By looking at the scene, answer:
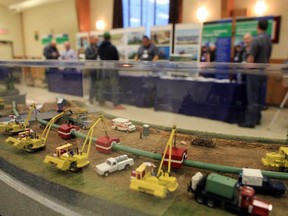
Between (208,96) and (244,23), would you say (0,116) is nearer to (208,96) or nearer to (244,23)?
(208,96)

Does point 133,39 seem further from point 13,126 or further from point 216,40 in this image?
point 13,126

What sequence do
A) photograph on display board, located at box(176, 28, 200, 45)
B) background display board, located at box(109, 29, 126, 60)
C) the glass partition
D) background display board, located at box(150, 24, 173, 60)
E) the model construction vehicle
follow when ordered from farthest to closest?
background display board, located at box(109, 29, 126, 60), background display board, located at box(150, 24, 173, 60), photograph on display board, located at box(176, 28, 200, 45), the model construction vehicle, the glass partition

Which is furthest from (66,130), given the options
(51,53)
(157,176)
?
(51,53)

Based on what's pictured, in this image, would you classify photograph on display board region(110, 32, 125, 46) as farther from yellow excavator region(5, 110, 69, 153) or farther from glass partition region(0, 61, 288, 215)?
yellow excavator region(5, 110, 69, 153)

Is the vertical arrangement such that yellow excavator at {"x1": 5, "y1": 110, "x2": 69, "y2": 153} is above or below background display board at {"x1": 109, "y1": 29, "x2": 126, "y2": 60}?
below

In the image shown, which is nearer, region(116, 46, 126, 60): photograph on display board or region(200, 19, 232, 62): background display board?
region(200, 19, 232, 62): background display board

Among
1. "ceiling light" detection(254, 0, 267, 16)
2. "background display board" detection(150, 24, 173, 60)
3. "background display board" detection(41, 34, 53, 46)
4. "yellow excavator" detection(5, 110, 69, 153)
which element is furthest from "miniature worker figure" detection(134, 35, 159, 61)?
"background display board" detection(41, 34, 53, 46)

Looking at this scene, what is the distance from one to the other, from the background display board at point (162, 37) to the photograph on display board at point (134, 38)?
0.41 metres

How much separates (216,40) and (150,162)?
436 centimetres

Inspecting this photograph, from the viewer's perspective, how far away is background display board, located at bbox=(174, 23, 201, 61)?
4.20 meters

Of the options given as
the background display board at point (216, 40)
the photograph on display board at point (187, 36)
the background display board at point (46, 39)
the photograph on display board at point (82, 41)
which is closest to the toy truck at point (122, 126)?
the background display board at point (216, 40)

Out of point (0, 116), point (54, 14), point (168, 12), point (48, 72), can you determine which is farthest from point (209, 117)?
point (54, 14)

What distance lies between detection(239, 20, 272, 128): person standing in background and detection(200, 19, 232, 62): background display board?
74 centimetres

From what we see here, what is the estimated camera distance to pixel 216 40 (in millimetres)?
5039
